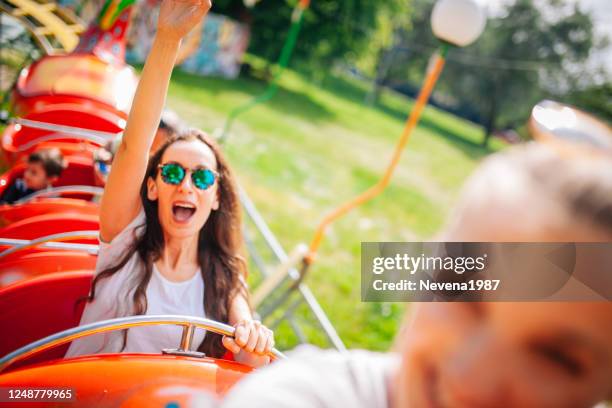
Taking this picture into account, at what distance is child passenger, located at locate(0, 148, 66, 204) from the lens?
2.60m

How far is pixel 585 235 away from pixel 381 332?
3.73m

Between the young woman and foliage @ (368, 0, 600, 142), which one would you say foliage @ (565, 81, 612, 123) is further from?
the young woman

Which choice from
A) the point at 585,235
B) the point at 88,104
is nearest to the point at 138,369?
the point at 585,235

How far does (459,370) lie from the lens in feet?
1.30

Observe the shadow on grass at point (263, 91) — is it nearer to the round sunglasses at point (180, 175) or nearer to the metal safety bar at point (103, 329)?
the round sunglasses at point (180, 175)

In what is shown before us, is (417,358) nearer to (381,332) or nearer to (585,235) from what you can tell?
(585,235)

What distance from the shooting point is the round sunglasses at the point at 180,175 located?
4.92ft

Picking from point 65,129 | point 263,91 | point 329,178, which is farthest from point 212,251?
point 263,91

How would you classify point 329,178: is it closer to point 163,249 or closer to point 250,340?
point 163,249

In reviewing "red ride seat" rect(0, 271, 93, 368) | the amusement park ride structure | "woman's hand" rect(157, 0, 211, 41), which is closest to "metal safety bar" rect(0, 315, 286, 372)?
the amusement park ride structure

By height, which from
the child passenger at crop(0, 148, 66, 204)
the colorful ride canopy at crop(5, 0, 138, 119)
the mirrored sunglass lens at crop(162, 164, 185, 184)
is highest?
the colorful ride canopy at crop(5, 0, 138, 119)

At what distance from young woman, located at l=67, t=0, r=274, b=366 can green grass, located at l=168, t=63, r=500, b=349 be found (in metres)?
1.81

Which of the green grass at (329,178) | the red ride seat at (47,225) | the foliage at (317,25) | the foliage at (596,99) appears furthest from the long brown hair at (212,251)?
the foliage at (596,99)

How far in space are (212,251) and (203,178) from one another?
10.2 inches
